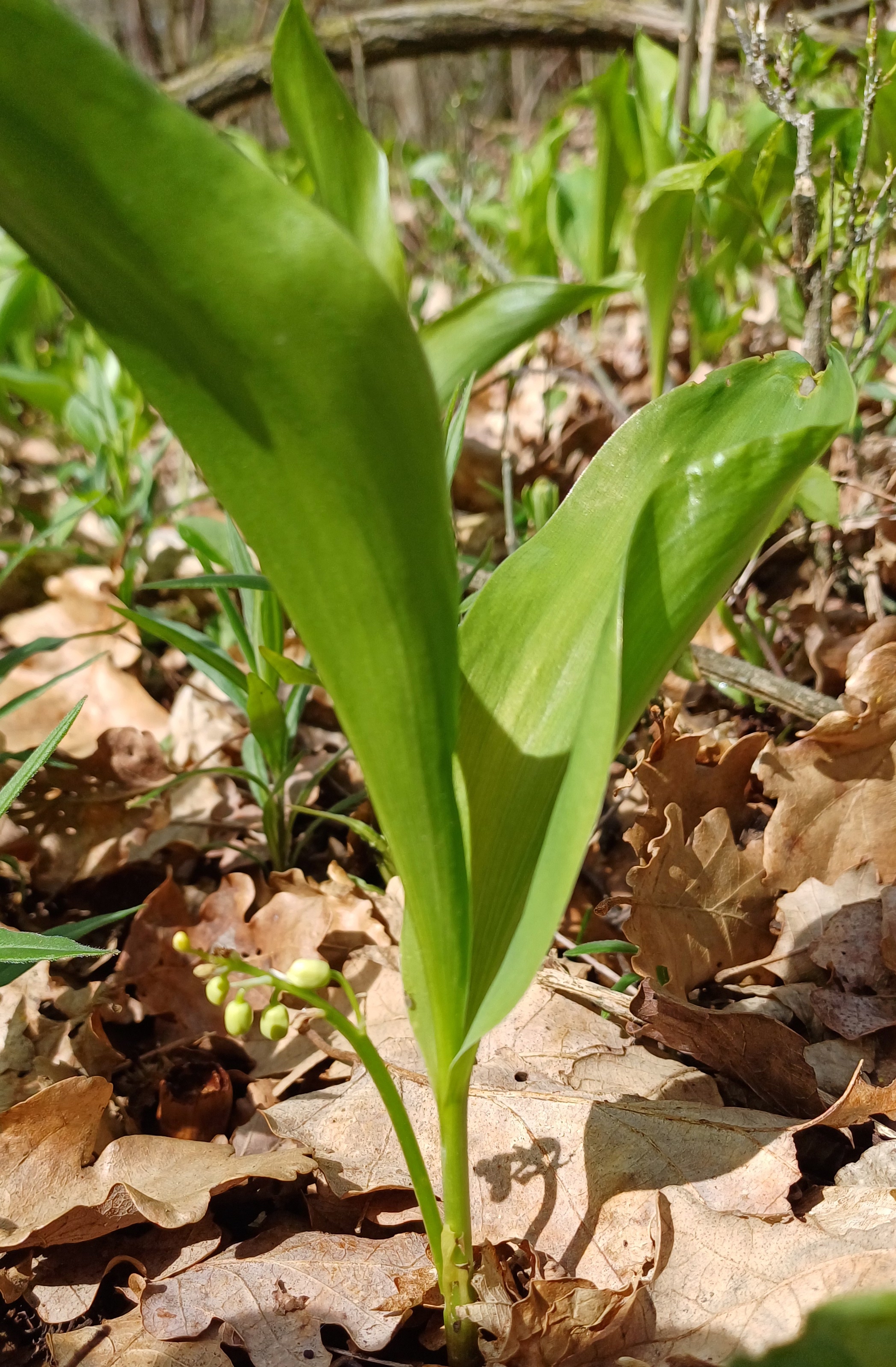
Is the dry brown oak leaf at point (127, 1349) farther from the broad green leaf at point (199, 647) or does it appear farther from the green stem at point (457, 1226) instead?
the broad green leaf at point (199, 647)

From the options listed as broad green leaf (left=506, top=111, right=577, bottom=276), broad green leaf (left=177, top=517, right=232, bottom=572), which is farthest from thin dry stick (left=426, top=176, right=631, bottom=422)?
broad green leaf (left=177, top=517, right=232, bottom=572)

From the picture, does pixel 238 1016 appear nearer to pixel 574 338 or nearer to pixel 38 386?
pixel 574 338

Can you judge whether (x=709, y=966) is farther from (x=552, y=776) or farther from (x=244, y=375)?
(x=244, y=375)

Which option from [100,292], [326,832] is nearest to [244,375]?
[100,292]

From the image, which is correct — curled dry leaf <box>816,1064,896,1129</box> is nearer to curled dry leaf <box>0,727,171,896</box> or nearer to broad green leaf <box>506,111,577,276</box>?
curled dry leaf <box>0,727,171,896</box>

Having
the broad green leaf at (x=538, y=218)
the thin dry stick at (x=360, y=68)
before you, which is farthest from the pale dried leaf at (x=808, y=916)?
the thin dry stick at (x=360, y=68)

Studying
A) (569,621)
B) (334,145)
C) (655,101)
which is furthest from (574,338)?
(569,621)
